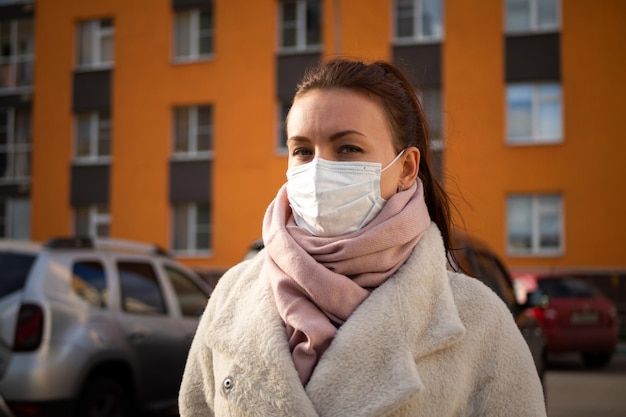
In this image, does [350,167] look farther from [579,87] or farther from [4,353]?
[579,87]

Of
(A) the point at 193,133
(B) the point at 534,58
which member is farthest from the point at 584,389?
(A) the point at 193,133

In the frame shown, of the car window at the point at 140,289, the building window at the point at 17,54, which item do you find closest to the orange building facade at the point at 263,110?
the building window at the point at 17,54

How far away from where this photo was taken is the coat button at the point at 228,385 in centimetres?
240

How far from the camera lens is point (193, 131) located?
27.1 metres

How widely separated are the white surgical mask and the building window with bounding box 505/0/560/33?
76.3 feet

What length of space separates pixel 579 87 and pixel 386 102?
2267 centimetres

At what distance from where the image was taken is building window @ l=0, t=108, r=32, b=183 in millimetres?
29703

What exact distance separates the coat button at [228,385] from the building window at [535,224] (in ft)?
74.1

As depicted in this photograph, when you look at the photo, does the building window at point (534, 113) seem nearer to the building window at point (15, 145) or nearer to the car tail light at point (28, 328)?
the building window at point (15, 145)

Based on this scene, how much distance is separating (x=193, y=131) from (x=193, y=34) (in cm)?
314

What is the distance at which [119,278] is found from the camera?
7.65 m

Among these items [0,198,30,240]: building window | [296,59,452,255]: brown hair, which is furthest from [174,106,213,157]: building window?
[296,59,452,255]: brown hair

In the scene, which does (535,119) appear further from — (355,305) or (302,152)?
(355,305)

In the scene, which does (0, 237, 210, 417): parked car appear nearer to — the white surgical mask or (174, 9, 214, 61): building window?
the white surgical mask
